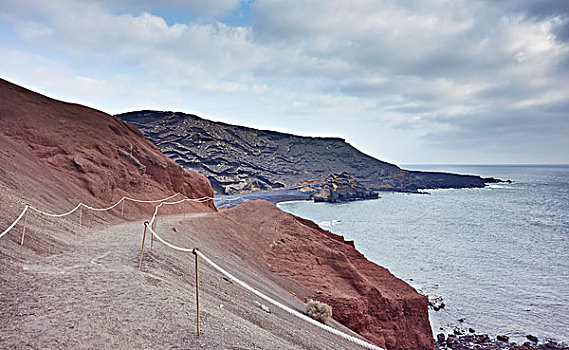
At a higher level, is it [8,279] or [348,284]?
[8,279]

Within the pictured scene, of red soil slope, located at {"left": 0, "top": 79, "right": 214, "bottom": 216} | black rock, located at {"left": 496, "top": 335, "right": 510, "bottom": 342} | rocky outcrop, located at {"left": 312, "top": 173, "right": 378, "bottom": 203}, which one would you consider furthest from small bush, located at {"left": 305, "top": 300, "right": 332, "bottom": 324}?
rocky outcrop, located at {"left": 312, "top": 173, "right": 378, "bottom": 203}

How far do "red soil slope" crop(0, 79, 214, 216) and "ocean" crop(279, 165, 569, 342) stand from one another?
21.4 m

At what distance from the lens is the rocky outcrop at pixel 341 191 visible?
277 ft

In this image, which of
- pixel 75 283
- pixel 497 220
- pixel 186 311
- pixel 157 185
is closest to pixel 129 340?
pixel 186 311

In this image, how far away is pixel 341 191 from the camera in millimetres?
87188

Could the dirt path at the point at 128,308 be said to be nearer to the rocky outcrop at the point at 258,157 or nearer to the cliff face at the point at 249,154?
the cliff face at the point at 249,154

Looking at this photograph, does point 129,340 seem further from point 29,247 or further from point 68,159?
point 68,159

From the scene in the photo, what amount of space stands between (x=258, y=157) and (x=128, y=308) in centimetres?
10617

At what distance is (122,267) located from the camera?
6.83m

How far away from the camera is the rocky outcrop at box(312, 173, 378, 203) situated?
8431cm

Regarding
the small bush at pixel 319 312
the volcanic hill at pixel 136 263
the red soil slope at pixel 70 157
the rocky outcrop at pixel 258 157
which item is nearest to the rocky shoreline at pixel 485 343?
the volcanic hill at pixel 136 263

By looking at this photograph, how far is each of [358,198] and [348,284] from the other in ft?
250

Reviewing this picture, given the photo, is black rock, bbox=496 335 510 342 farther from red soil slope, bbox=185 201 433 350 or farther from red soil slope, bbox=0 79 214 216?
red soil slope, bbox=0 79 214 216

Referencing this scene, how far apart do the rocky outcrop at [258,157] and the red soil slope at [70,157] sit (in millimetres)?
58712
